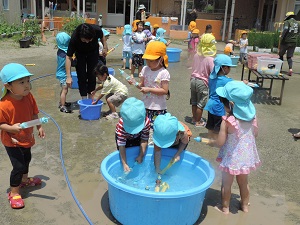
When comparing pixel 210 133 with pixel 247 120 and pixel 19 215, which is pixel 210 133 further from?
pixel 19 215

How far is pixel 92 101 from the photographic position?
5.80 metres

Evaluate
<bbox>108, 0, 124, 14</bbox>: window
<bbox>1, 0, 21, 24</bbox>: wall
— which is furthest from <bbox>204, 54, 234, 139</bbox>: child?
<bbox>108, 0, 124, 14</bbox>: window

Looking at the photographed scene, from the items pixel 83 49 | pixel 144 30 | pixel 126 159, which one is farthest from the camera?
pixel 144 30

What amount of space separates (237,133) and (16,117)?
200cm

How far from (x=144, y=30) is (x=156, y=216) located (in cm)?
725

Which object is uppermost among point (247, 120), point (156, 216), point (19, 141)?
point (247, 120)

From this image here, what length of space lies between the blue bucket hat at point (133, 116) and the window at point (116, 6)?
2132 centimetres

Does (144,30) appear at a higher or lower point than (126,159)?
higher

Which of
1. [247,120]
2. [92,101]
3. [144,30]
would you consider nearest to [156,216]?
[247,120]

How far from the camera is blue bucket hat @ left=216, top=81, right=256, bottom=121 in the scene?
2.84m

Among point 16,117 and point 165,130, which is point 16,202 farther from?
point 165,130

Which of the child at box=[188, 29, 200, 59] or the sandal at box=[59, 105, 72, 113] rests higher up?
the child at box=[188, 29, 200, 59]

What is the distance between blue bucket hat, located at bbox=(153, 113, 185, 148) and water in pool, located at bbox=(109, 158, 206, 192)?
1.63 ft

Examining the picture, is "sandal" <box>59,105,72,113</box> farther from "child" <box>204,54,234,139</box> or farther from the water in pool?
the water in pool
